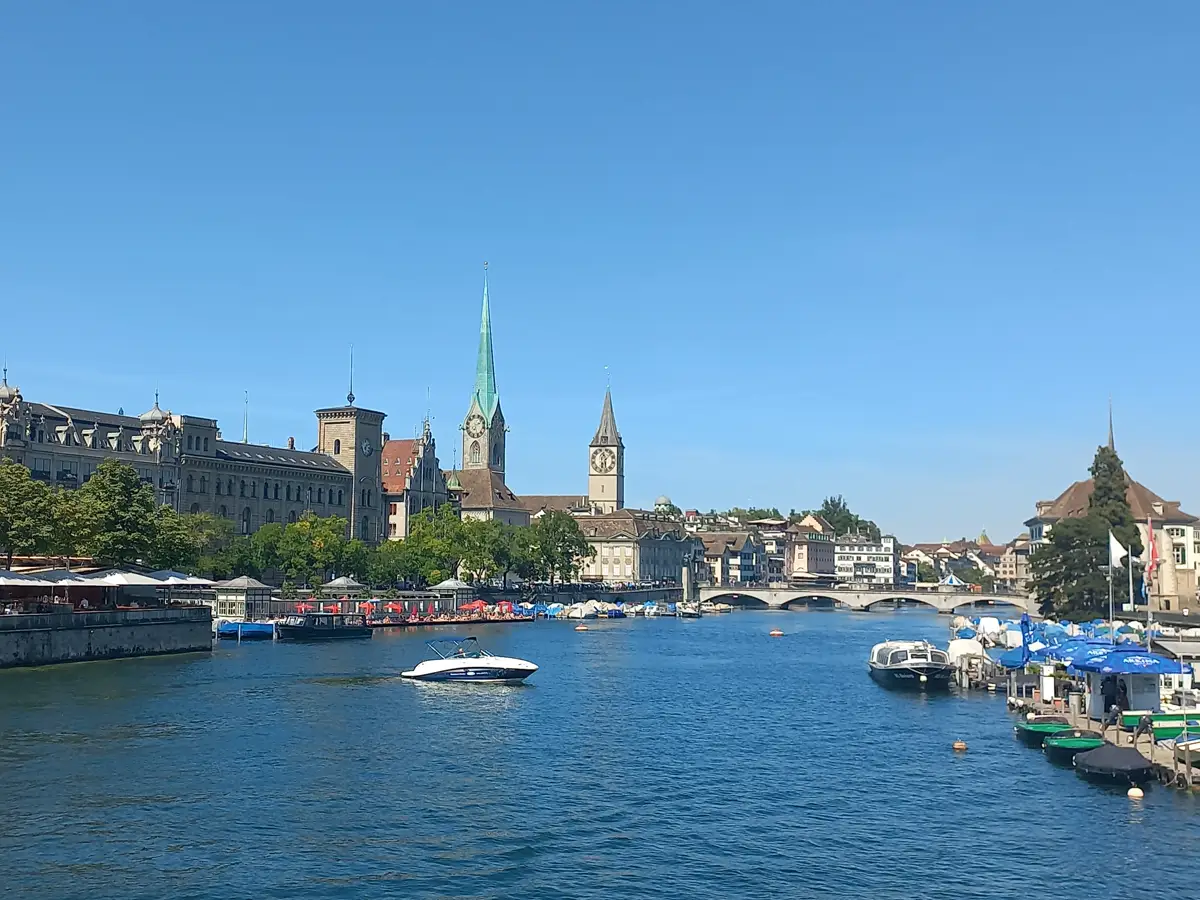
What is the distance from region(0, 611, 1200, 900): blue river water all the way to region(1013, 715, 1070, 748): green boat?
133 centimetres

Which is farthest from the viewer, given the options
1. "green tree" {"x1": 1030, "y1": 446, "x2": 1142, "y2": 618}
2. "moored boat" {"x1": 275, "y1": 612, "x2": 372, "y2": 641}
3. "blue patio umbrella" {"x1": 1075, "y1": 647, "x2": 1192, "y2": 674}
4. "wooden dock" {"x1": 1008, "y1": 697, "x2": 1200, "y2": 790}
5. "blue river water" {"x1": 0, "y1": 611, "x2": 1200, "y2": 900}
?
"green tree" {"x1": 1030, "y1": 446, "x2": 1142, "y2": 618}

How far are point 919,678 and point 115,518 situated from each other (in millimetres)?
56186

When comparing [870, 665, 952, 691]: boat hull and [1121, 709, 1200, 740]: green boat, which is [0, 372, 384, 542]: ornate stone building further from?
[1121, 709, 1200, 740]: green boat

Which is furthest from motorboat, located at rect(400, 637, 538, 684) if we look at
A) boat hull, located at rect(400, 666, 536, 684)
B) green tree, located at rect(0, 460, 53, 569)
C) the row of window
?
the row of window

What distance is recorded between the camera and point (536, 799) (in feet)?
143

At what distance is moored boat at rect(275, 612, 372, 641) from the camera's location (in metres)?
109

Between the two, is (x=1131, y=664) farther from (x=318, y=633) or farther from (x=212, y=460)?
(x=212, y=460)

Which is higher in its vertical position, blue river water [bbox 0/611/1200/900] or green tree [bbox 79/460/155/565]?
green tree [bbox 79/460/155/565]

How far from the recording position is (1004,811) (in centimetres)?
4178

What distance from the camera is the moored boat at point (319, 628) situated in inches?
4277

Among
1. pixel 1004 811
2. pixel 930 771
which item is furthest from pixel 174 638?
pixel 1004 811

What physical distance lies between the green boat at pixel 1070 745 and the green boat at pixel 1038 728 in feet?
7.91

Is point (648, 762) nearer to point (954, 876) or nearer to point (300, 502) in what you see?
point (954, 876)

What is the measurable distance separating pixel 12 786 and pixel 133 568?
54484 mm
